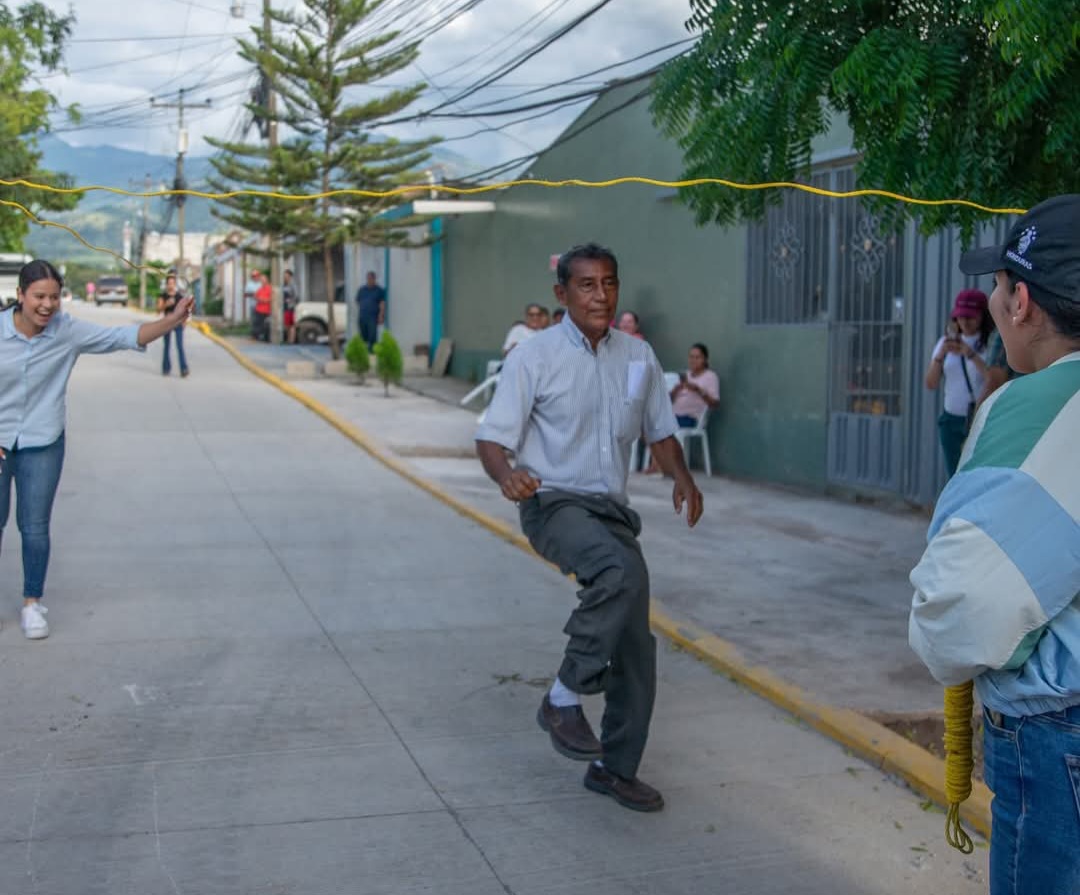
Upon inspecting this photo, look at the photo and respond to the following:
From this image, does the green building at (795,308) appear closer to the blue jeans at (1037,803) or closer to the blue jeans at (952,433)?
the blue jeans at (952,433)

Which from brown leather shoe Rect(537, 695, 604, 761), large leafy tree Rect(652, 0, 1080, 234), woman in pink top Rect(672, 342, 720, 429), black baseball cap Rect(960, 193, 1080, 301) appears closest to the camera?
black baseball cap Rect(960, 193, 1080, 301)

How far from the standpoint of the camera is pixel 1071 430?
213 centimetres

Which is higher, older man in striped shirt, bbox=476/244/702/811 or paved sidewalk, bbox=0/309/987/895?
older man in striped shirt, bbox=476/244/702/811

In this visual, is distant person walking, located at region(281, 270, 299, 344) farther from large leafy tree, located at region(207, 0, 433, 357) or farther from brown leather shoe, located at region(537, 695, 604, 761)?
brown leather shoe, located at region(537, 695, 604, 761)

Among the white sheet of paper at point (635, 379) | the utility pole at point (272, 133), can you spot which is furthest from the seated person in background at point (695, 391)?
the utility pole at point (272, 133)

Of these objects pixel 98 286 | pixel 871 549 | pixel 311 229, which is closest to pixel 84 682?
pixel 871 549

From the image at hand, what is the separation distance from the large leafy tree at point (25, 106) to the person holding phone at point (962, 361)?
46.2 feet

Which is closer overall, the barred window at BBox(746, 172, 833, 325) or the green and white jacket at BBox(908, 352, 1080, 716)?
the green and white jacket at BBox(908, 352, 1080, 716)

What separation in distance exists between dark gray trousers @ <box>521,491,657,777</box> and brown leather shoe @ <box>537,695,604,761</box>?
2.7 inches

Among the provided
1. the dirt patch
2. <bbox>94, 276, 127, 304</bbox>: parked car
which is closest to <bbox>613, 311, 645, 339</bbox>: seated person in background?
the dirt patch

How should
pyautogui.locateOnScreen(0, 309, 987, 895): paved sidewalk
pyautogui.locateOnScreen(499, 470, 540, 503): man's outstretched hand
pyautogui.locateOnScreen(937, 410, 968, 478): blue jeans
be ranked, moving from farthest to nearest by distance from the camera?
pyautogui.locateOnScreen(937, 410, 968, 478): blue jeans → pyautogui.locateOnScreen(499, 470, 540, 503): man's outstretched hand → pyautogui.locateOnScreen(0, 309, 987, 895): paved sidewalk

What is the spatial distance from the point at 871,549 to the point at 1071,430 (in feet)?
25.4

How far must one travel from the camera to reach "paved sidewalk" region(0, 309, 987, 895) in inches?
160

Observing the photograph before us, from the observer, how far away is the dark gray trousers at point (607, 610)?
4.31 m
